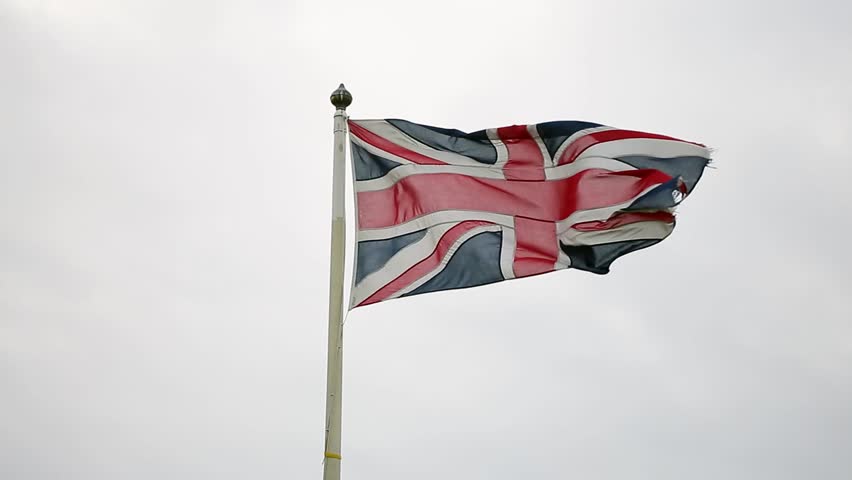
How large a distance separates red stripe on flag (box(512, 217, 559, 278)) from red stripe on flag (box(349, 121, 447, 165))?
1.52 metres

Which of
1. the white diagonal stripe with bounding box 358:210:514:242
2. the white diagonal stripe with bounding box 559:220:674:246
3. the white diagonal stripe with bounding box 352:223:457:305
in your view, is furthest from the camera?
the white diagonal stripe with bounding box 559:220:674:246

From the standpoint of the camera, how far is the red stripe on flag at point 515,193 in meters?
15.3

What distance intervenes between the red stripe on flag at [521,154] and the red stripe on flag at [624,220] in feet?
3.33

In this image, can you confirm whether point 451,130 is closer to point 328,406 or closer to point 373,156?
point 373,156

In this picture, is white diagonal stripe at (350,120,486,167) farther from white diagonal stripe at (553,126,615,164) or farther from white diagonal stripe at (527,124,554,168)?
white diagonal stripe at (553,126,615,164)

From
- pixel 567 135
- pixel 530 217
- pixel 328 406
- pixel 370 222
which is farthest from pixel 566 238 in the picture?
pixel 328 406

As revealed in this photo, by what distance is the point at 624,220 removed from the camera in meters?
15.8

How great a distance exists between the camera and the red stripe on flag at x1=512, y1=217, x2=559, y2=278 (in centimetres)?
1523

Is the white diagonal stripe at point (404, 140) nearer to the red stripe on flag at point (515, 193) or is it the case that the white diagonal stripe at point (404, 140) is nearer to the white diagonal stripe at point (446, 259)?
the red stripe on flag at point (515, 193)

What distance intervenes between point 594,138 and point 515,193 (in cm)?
139

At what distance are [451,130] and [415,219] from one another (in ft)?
5.26

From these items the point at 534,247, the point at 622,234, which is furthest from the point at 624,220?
the point at 534,247

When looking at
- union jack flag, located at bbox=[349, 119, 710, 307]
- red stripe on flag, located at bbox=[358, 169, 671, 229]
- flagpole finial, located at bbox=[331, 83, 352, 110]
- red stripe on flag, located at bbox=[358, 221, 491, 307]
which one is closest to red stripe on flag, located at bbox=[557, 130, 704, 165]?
union jack flag, located at bbox=[349, 119, 710, 307]

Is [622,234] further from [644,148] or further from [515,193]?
[515,193]
